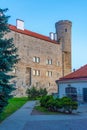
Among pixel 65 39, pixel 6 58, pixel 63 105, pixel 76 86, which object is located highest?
pixel 65 39

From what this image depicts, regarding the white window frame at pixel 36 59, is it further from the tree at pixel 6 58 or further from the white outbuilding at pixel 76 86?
the tree at pixel 6 58

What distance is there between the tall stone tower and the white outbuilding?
3259cm

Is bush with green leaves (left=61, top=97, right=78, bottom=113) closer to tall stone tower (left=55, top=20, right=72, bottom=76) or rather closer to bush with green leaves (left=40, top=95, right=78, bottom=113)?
bush with green leaves (left=40, top=95, right=78, bottom=113)

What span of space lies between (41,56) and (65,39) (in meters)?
9.46

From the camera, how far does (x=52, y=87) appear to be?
61438mm

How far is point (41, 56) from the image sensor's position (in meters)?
58.3

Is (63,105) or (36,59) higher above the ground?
(36,59)

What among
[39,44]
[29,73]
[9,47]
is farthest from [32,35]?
[9,47]

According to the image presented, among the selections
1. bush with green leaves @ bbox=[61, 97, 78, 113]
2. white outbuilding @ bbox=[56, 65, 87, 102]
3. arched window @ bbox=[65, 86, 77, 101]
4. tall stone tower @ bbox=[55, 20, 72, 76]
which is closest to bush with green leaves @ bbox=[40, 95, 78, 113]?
bush with green leaves @ bbox=[61, 97, 78, 113]

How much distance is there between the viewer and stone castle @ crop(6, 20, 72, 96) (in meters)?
52.2

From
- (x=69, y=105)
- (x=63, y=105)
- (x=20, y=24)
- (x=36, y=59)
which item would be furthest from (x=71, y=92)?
(x=20, y=24)

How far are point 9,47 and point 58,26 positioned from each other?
170ft

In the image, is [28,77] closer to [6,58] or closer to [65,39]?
[65,39]

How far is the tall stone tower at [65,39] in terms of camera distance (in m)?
64.3
